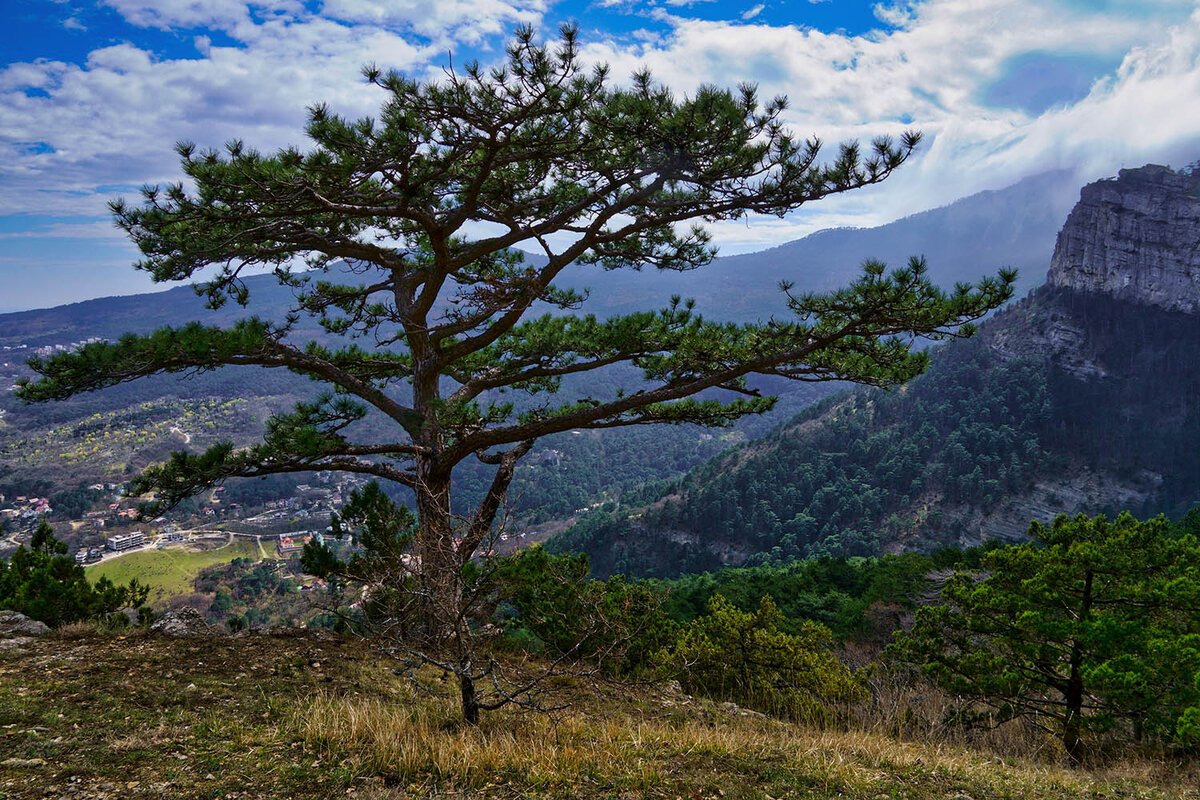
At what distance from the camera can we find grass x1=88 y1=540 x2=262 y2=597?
48.8 metres

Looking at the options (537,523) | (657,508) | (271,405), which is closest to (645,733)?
(657,508)

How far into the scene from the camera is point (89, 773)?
8.98ft

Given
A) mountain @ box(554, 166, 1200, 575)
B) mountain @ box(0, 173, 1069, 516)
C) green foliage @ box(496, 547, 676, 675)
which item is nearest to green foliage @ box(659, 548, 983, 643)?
green foliage @ box(496, 547, 676, 675)

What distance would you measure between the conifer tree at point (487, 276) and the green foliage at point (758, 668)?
2680 millimetres

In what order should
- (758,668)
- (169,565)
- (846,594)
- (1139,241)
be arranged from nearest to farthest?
(758,668) < (846,594) < (169,565) < (1139,241)

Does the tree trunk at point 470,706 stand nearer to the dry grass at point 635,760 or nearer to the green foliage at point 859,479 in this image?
the dry grass at point 635,760

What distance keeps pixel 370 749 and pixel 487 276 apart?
541cm

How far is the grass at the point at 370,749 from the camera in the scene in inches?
113

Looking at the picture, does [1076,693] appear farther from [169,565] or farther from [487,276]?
[169,565]

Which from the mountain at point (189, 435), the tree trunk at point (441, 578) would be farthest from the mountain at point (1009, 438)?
the tree trunk at point (441, 578)

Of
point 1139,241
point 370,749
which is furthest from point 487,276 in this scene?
point 1139,241

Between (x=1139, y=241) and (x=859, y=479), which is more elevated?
(x=1139, y=241)

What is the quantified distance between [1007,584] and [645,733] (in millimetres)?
5789

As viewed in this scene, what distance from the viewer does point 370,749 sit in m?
3.24
